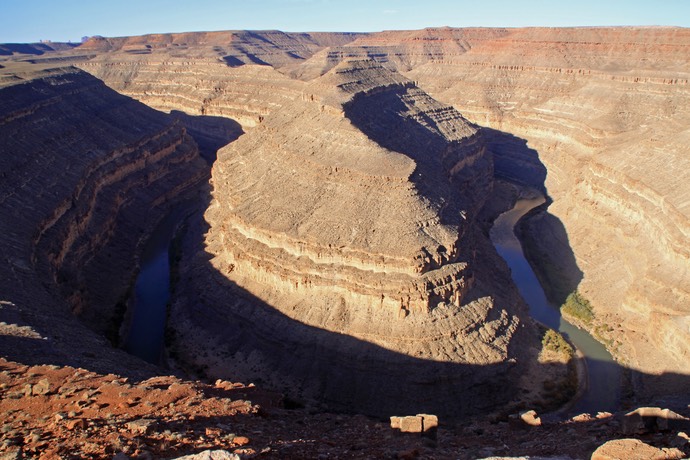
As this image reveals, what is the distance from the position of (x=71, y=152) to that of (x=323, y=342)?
41983 mm

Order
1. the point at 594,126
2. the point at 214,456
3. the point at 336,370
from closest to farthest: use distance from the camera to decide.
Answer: the point at 214,456
the point at 336,370
the point at 594,126

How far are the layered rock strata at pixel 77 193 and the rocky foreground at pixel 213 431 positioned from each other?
5607 millimetres

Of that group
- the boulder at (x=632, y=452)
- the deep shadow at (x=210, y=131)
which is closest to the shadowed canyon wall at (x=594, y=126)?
the deep shadow at (x=210, y=131)

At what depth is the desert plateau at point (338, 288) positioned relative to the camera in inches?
777

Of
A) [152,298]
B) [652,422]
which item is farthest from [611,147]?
[152,298]

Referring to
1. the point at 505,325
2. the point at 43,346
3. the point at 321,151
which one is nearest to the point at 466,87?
the point at 321,151

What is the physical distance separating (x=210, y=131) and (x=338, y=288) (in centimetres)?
7263

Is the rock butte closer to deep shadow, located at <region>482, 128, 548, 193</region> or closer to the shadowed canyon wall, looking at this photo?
the shadowed canyon wall

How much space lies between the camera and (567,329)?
145 ft

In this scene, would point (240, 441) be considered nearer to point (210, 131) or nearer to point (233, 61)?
point (210, 131)

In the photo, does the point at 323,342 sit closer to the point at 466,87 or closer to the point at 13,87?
the point at 13,87

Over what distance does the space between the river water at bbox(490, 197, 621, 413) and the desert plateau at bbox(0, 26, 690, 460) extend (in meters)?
0.24

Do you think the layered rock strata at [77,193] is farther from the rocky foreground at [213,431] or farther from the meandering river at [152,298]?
the rocky foreground at [213,431]

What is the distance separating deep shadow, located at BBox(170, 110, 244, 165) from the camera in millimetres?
95062
